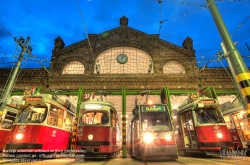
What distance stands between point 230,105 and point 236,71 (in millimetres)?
8604

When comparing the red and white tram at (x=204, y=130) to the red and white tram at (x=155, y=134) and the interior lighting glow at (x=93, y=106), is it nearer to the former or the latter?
the red and white tram at (x=155, y=134)

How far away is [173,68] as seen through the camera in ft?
59.6

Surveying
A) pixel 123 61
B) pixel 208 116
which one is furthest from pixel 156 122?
pixel 123 61

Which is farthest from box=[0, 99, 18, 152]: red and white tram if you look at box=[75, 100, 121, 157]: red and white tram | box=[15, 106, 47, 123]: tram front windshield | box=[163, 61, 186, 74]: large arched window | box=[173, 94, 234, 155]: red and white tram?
box=[163, 61, 186, 74]: large arched window

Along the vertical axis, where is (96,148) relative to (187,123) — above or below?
below

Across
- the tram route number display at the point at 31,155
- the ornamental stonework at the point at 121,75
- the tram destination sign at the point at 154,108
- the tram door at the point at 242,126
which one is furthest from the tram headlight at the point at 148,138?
the ornamental stonework at the point at 121,75

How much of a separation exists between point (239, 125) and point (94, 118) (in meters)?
9.58

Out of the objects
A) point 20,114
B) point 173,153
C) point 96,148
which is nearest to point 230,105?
point 173,153

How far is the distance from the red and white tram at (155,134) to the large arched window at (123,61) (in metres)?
10.7

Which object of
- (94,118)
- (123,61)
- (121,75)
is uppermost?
(123,61)

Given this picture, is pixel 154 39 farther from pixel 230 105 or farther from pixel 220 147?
pixel 220 147

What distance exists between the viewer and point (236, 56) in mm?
3445

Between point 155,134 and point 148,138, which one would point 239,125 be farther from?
point 148,138

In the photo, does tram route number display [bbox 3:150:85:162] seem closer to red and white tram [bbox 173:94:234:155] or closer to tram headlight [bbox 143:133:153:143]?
tram headlight [bbox 143:133:153:143]
